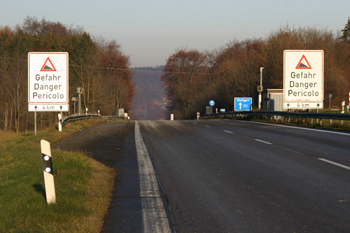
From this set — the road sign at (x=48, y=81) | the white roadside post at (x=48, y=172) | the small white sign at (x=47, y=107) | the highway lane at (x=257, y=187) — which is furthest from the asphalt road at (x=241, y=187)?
the road sign at (x=48, y=81)

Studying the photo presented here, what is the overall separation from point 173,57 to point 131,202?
9072 centimetres

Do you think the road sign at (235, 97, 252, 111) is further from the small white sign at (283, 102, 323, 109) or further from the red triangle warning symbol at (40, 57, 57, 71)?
the red triangle warning symbol at (40, 57, 57, 71)

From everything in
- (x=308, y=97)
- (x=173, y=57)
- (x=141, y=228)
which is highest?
(x=173, y=57)

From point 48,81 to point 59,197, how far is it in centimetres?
1574

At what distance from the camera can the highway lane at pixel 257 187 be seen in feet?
17.9

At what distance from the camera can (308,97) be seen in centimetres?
2473

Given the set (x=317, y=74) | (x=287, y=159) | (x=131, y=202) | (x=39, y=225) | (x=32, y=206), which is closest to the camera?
(x=39, y=225)

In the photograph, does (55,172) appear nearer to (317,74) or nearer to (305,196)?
(305,196)

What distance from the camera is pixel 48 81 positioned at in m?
21.2

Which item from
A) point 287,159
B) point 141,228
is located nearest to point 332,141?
point 287,159

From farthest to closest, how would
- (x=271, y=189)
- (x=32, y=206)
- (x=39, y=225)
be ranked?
(x=271, y=189), (x=32, y=206), (x=39, y=225)

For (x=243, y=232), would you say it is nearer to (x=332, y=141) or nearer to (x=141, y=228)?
(x=141, y=228)

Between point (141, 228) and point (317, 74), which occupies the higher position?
point (317, 74)

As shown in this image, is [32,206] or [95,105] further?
[95,105]
